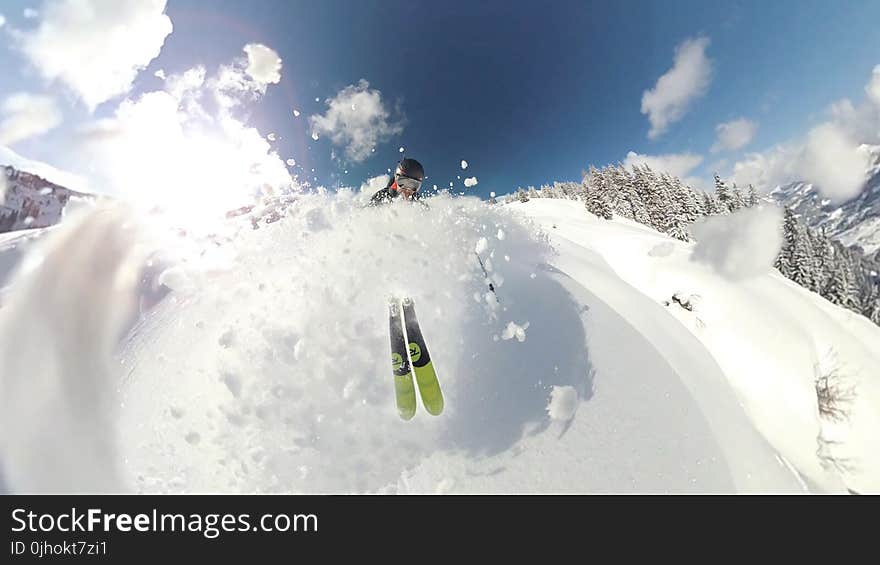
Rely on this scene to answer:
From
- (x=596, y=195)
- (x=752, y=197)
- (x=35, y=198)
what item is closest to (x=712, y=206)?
(x=752, y=197)

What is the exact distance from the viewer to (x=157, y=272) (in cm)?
580

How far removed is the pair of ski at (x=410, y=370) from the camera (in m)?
4.31

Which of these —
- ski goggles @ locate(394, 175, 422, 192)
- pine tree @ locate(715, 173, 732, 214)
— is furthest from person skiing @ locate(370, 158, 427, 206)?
pine tree @ locate(715, 173, 732, 214)

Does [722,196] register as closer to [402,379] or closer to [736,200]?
[736,200]

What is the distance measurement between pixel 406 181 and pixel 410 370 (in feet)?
10.4

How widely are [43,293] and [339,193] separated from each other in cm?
492

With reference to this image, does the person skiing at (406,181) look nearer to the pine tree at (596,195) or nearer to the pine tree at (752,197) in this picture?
the pine tree at (596,195)

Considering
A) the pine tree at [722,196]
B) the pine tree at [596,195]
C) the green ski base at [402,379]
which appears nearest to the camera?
the green ski base at [402,379]

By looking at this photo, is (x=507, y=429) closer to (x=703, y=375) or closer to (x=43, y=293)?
(x=703, y=375)

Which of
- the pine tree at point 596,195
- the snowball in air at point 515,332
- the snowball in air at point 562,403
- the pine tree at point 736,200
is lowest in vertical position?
the snowball in air at point 562,403

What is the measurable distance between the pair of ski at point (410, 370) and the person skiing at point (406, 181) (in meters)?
2.25

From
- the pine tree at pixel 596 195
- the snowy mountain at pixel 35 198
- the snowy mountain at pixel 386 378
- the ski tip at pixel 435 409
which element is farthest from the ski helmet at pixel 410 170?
the pine tree at pixel 596 195

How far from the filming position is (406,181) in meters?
5.72
